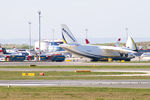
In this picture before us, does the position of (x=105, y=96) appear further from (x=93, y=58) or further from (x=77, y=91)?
(x=93, y=58)

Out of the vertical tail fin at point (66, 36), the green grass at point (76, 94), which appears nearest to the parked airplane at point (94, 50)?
the vertical tail fin at point (66, 36)

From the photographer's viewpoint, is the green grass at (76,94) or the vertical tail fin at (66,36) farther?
the vertical tail fin at (66,36)

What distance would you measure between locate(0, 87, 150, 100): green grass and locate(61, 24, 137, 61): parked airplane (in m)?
60.9

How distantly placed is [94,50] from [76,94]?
66330 mm

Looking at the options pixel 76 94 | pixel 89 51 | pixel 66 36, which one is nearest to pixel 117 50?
pixel 89 51

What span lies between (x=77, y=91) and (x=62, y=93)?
165cm

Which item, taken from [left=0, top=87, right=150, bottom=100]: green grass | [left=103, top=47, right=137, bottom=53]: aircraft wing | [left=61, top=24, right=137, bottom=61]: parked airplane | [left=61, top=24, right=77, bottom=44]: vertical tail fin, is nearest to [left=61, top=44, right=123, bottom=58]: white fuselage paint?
[left=61, top=24, right=137, bottom=61]: parked airplane

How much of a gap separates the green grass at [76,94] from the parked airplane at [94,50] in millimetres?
60929

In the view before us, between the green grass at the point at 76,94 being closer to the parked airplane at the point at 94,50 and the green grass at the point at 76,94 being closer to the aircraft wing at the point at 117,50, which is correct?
the parked airplane at the point at 94,50

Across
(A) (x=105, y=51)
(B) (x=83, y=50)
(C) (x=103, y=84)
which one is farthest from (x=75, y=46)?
(C) (x=103, y=84)

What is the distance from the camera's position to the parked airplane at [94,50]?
93.1m

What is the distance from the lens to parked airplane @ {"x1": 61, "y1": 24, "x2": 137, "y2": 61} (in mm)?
93137

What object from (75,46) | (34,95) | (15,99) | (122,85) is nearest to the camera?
(15,99)

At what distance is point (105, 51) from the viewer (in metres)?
96.9
